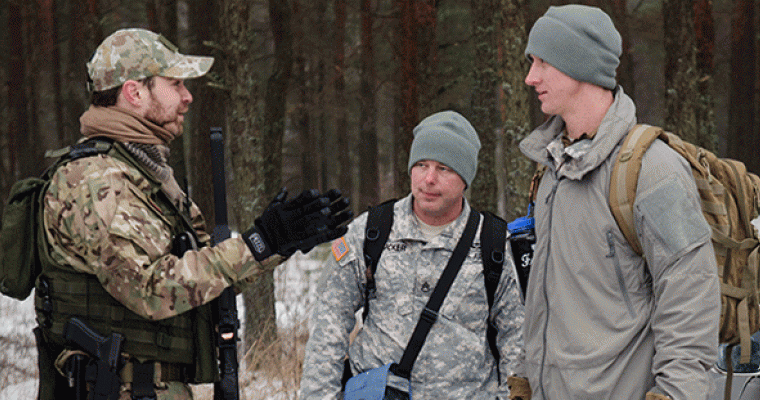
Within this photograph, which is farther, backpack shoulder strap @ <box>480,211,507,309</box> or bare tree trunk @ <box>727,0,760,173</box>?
bare tree trunk @ <box>727,0,760,173</box>

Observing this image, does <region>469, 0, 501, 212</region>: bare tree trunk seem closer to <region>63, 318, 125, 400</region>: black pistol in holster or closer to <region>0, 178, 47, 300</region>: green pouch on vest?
<region>0, 178, 47, 300</region>: green pouch on vest

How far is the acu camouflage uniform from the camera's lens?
2.83 metres

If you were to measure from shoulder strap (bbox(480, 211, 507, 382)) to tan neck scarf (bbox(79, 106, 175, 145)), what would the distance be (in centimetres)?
149

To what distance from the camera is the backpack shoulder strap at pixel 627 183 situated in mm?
2375

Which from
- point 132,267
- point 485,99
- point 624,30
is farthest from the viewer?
point 624,30

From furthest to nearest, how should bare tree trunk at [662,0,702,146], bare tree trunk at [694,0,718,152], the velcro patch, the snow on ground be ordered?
1. bare tree trunk at [694,0,718,152]
2. bare tree trunk at [662,0,702,146]
3. the snow on ground
4. the velcro patch

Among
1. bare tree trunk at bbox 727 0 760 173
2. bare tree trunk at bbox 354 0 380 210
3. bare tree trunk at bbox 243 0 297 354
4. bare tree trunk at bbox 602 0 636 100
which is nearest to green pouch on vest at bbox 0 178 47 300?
bare tree trunk at bbox 243 0 297 354

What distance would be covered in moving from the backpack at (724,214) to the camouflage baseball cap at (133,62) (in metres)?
1.80

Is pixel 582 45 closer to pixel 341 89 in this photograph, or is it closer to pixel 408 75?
pixel 408 75

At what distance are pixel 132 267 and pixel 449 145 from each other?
1524mm

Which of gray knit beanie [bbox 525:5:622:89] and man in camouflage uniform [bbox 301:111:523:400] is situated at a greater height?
gray knit beanie [bbox 525:5:622:89]

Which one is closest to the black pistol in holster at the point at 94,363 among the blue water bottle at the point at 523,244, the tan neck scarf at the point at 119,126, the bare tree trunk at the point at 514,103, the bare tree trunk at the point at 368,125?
the tan neck scarf at the point at 119,126

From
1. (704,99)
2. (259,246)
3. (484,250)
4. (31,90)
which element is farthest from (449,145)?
(31,90)

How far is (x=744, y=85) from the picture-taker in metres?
20.4
